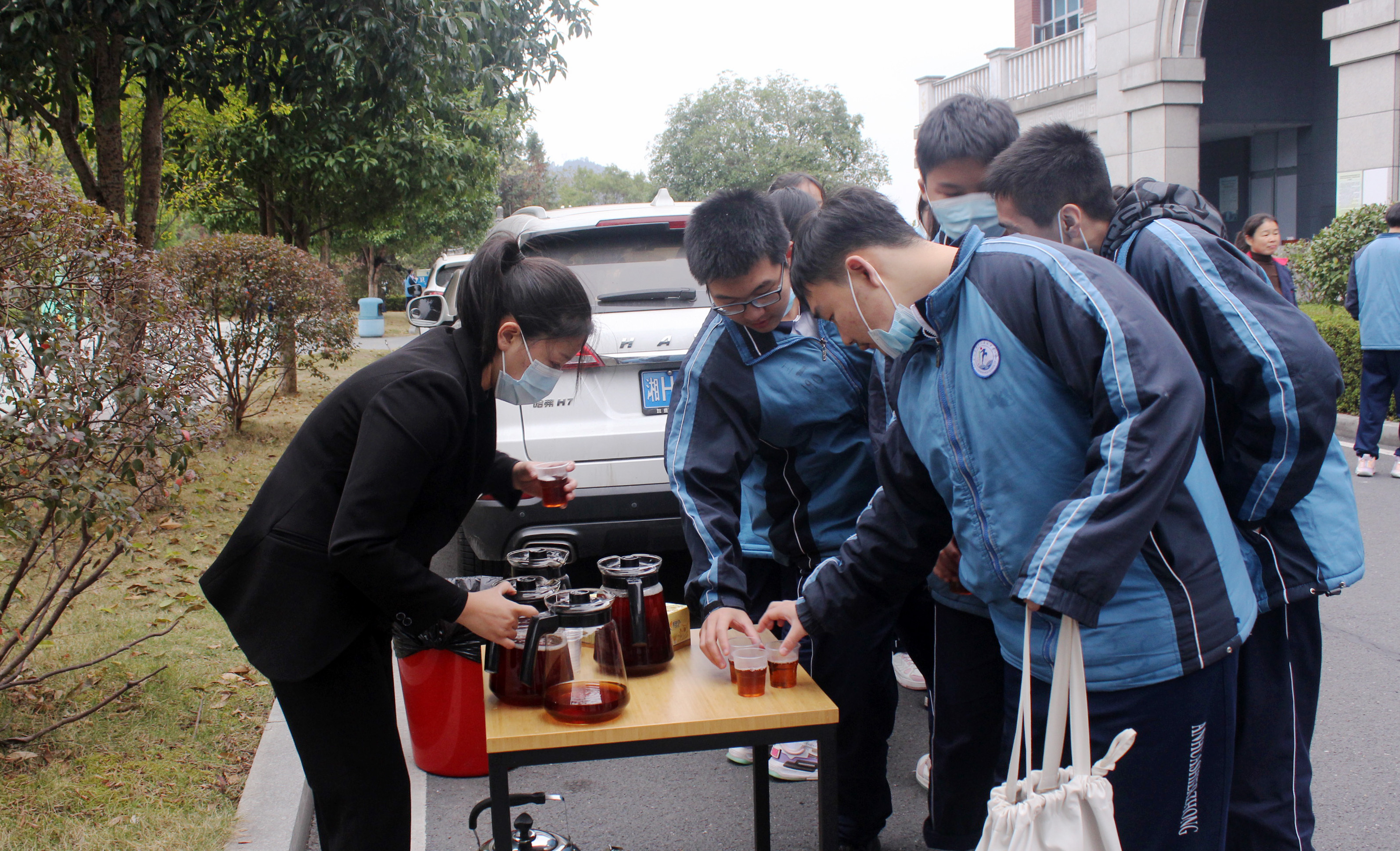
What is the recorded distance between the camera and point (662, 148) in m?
56.8

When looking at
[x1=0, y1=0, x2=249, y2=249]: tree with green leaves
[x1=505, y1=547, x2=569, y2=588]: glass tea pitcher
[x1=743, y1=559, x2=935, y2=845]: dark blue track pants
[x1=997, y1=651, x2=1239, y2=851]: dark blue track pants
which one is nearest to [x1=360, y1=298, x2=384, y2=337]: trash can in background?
[x1=0, y1=0, x2=249, y2=249]: tree with green leaves

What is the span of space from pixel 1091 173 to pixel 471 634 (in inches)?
74.6

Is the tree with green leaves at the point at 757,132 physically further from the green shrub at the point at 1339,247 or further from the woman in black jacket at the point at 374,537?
the woman in black jacket at the point at 374,537

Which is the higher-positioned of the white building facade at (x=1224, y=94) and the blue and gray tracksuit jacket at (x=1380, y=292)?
the white building facade at (x=1224, y=94)

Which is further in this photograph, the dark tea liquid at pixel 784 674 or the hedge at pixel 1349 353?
the hedge at pixel 1349 353

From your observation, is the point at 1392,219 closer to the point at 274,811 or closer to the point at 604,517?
the point at 604,517

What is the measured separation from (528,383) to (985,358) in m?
1.14

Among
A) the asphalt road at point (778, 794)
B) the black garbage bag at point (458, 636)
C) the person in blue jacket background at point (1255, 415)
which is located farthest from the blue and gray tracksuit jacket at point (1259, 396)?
the black garbage bag at point (458, 636)

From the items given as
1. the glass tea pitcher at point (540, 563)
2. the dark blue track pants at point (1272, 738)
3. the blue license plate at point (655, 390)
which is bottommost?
the dark blue track pants at point (1272, 738)

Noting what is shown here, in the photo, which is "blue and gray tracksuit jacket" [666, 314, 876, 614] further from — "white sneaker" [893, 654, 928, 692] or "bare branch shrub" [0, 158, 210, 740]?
"bare branch shrub" [0, 158, 210, 740]

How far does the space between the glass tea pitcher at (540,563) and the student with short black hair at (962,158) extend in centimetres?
141

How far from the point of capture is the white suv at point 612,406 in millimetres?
4543

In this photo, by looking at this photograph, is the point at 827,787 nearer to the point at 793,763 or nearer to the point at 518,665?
the point at 518,665

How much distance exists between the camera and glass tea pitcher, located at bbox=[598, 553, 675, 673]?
2479 millimetres
